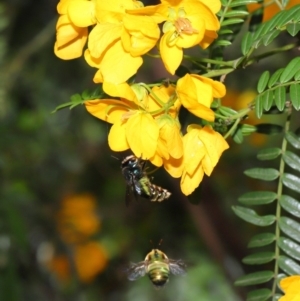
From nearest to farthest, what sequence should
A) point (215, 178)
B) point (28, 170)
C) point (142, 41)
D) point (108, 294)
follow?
point (142, 41), point (28, 170), point (108, 294), point (215, 178)

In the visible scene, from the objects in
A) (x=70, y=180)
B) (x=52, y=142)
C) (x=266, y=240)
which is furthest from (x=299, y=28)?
(x=70, y=180)

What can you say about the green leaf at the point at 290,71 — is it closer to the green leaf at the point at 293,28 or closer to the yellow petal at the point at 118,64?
the green leaf at the point at 293,28

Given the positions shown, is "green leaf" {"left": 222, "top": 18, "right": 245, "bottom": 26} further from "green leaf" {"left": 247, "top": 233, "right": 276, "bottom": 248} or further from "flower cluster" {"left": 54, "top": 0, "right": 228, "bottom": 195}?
"green leaf" {"left": 247, "top": 233, "right": 276, "bottom": 248}

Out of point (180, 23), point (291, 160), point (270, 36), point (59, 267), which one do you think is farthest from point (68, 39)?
point (59, 267)

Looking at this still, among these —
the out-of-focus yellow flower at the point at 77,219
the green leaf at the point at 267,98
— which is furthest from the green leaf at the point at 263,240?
the out-of-focus yellow flower at the point at 77,219

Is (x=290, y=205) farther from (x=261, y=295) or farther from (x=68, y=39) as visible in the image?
(x=68, y=39)

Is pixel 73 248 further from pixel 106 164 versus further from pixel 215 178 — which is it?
pixel 215 178
